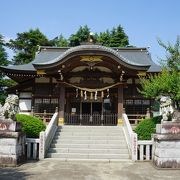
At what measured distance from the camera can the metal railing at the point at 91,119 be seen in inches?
818

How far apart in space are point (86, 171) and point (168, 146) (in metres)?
3.41

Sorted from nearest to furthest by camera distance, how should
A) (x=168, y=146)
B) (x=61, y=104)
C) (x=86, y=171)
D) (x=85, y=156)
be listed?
(x=86, y=171) < (x=168, y=146) < (x=85, y=156) < (x=61, y=104)

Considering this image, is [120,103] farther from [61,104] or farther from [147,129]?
[147,129]

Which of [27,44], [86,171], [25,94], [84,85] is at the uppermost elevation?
[27,44]

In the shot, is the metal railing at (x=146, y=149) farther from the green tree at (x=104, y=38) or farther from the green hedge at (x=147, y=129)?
the green tree at (x=104, y=38)

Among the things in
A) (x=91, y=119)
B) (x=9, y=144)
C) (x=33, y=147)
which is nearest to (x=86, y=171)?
(x=9, y=144)

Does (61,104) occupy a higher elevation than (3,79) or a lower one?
lower

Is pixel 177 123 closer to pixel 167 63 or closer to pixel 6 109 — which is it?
pixel 167 63

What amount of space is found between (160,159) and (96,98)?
32.4 ft

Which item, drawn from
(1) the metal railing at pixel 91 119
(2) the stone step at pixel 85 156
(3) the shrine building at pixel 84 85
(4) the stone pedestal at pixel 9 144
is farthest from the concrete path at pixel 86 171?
(1) the metal railing at pixel 91 119

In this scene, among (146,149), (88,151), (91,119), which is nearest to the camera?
(146,149)

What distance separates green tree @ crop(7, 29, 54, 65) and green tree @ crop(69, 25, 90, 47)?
314 centimetres

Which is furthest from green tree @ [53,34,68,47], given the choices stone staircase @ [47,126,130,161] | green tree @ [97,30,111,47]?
stone staircase @ [47,126,130,161]

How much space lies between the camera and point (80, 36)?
150 feet
